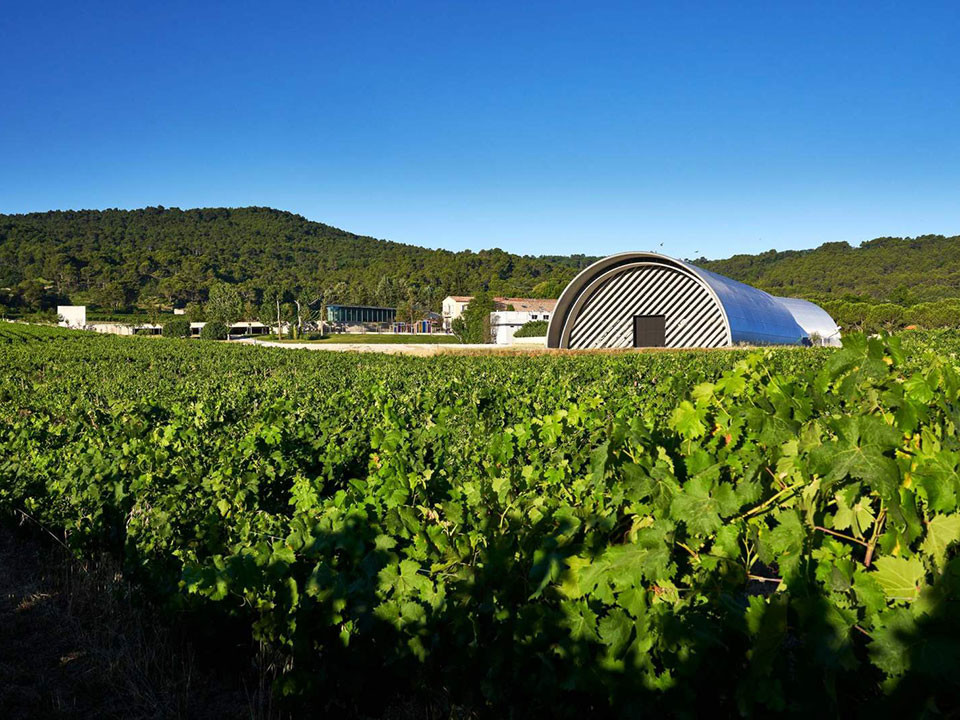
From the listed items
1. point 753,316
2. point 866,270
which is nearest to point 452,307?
point 753,316

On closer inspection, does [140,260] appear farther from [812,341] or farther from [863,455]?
[863,455]

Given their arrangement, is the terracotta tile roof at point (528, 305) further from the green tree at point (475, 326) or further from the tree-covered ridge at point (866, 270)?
the tree-covered ridge at point (866, 270)

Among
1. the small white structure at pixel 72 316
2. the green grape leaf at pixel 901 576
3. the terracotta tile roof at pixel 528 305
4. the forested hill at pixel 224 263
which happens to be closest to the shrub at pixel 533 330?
the terracotta tile roof at pixel 528 305

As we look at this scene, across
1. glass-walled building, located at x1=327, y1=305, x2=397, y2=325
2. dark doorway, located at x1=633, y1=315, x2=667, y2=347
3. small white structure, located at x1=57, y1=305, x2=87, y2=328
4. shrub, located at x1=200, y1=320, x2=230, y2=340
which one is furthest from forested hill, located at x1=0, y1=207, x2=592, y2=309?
dark doorway, located at x1=633, y1=315, x2=667, y2=347

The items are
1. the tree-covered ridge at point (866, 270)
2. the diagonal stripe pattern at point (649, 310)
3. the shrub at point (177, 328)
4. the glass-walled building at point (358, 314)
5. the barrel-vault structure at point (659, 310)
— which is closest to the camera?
the barrel-vault structure at point (659, 310)

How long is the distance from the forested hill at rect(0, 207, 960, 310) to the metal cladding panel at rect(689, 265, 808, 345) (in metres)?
38.4

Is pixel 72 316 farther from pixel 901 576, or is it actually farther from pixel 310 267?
pixel 901 576

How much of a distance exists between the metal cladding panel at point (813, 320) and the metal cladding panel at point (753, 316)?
3986 mm

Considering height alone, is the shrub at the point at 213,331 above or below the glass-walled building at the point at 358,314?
below

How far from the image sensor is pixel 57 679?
341 centimetres

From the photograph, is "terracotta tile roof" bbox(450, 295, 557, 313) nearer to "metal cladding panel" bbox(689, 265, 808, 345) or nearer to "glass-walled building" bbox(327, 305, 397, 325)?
"glass-walled building" bbox(327, 305, 397, 325)

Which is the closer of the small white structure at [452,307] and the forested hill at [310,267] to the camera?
the small white structure at [452,307]

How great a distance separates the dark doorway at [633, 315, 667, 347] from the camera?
42969 millimetres

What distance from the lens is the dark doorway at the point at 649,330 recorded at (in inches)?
1692
